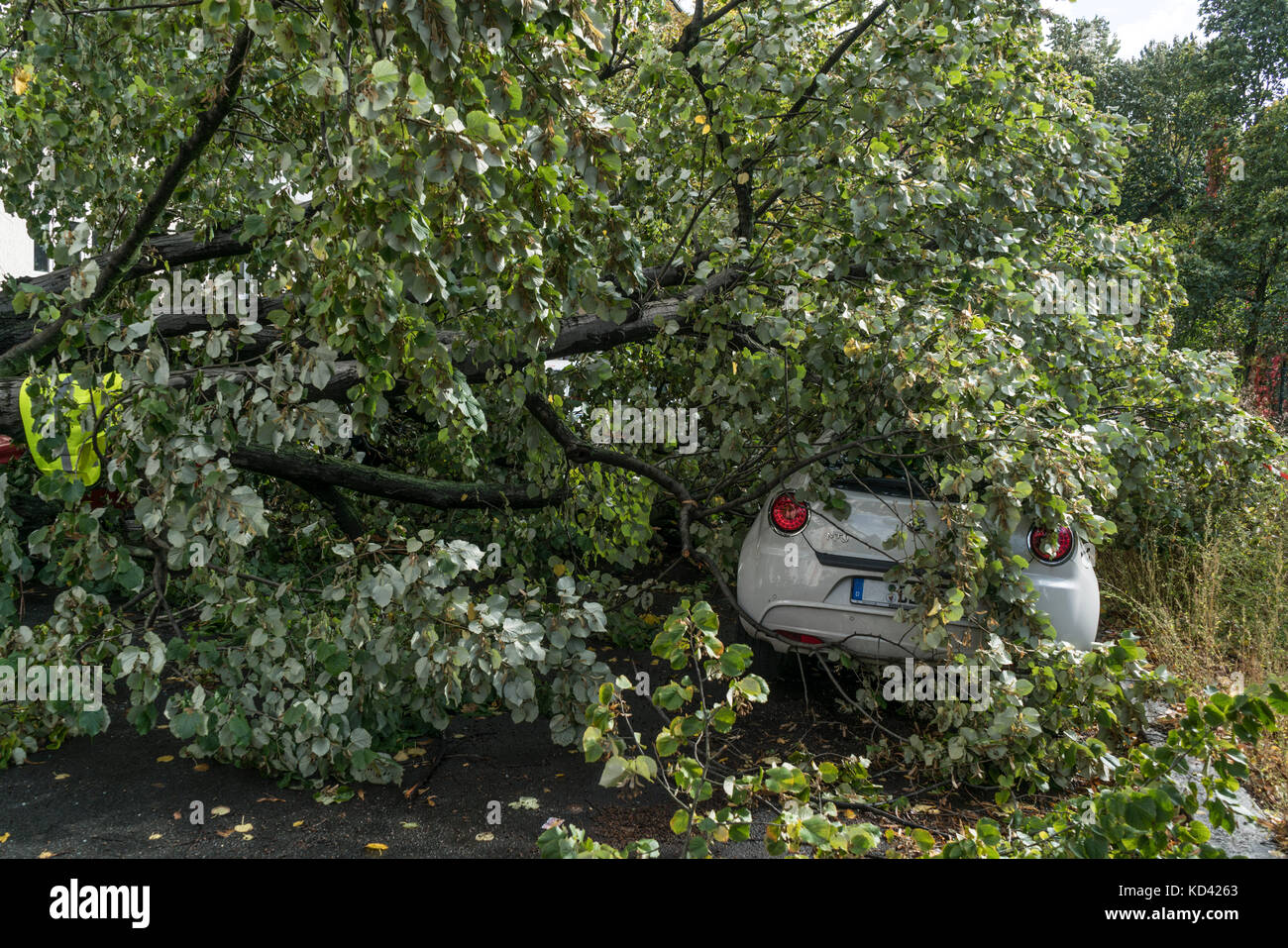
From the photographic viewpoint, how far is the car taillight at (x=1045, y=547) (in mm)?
4781

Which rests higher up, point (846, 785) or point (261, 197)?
point (261, 197)

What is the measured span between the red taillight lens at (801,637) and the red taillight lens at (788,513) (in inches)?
21.8

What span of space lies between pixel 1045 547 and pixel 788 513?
53.0 inches

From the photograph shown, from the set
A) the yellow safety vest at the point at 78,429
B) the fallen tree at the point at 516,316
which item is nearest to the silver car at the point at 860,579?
the fallen tree at the point at 516,316

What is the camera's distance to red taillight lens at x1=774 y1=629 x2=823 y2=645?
4.84 meters

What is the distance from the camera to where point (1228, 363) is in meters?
6.88

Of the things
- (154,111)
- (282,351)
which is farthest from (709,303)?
(154,111)

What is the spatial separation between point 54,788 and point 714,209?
5256 mm

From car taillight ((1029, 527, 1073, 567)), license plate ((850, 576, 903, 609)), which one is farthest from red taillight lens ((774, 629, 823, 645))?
car taillight ((1029, 527, 1073, 567))

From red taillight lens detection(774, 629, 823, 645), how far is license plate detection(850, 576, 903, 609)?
0.30m

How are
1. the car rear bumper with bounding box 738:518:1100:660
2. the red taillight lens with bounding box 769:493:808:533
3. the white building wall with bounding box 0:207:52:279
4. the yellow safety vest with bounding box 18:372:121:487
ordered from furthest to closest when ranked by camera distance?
the white building wall with bounding box 0:207:52:279
the red taillight lens with bounding box 769:493:808:533
the car rear bumper with bounding box 738:518:1100:660
the yellow safety vest with bounding box 18:372:121:487

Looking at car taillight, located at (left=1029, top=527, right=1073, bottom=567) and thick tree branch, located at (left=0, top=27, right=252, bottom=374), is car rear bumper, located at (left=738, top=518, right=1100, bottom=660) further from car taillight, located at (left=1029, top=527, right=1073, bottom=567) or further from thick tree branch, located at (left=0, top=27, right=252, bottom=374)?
thick tree branch, located at (left=0, top=27, right=252, bottom=374)

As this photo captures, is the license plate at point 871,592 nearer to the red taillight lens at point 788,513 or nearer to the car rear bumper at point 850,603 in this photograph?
the car rear bumper at point 850,603
